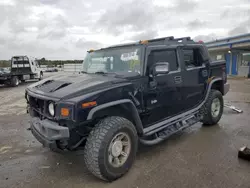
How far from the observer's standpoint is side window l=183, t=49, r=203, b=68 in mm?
4323

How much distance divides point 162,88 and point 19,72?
16.0 m

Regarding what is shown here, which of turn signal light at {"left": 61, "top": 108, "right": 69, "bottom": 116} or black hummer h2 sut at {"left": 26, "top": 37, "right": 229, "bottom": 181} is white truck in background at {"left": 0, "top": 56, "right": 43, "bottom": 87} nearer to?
black hummer h2 sut at {"left": 26, "top": 37, "right": 229, "bottom": 181}

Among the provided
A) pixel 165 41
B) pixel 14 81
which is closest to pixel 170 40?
pixel 165 41

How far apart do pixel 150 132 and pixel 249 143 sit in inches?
84.6

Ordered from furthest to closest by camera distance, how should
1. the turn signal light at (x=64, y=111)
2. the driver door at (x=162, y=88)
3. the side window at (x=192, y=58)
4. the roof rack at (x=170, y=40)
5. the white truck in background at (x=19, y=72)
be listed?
1. the white truck in background at (x=19, y=72)
2. the side window at (x=192, y=58)
3. the roof rack at (x=170, y=40)
4. the driver door at (x=162, y=88)
5. the turn signal light at (x=64, y=111)

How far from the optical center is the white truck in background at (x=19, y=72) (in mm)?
Answer: 15359

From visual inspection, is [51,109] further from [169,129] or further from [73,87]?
[169,129]

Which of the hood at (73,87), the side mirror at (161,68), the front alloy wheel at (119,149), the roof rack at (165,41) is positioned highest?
the roof rack at (165,41)

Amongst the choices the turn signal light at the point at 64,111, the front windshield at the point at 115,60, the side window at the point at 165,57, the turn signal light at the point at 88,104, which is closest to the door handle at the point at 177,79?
the side window at the point at 165,57

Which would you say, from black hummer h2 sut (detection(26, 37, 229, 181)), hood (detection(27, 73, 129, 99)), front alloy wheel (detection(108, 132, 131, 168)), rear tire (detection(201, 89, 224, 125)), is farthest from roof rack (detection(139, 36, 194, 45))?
front alloy wheel (detection(108, 132, 131, 168))

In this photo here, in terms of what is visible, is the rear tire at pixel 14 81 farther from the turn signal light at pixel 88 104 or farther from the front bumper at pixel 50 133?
the turn signal light at pixel 88 104

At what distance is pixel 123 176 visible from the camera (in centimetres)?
302

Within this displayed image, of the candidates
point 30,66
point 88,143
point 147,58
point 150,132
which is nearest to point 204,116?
point 150,132

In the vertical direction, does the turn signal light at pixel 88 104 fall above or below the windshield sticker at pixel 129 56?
below
